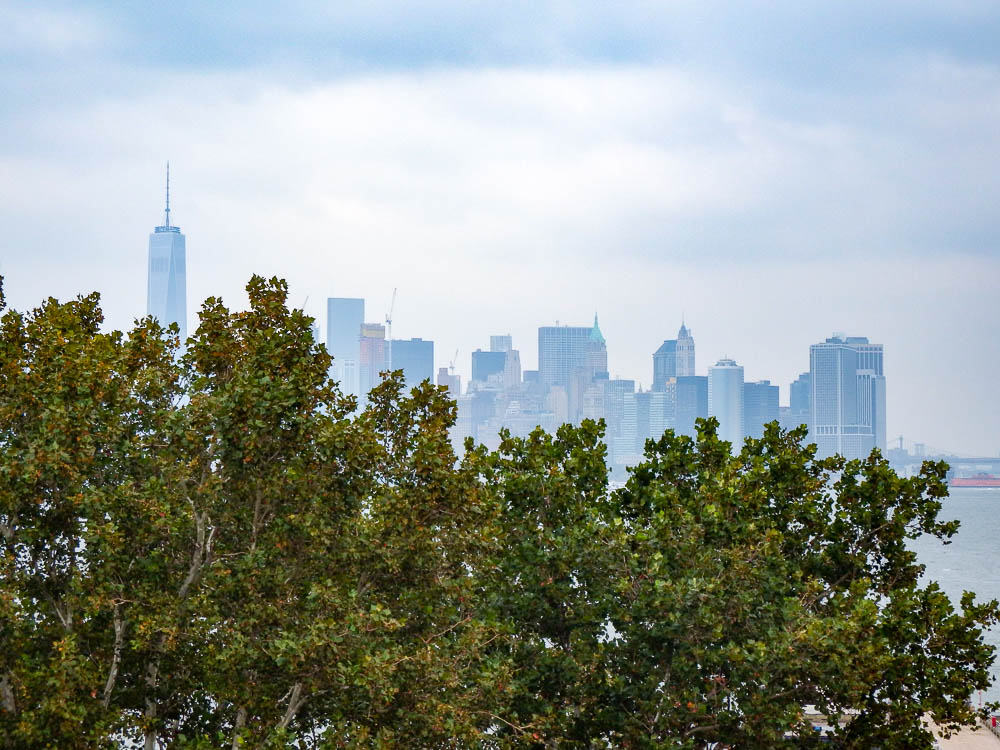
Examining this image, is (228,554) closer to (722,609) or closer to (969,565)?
(722,609)

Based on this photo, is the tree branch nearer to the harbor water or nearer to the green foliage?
the green foliage

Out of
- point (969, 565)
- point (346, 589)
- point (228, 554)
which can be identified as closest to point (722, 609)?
point (346, 589)

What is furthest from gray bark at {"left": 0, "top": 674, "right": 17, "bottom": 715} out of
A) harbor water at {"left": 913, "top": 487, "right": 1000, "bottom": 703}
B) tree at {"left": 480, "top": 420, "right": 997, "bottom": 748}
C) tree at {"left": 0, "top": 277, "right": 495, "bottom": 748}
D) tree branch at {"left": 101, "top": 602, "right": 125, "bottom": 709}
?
harbor water at {"left": 913, "top": 487, "right": 1000, "bottom": 703}

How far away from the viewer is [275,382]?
13.0 m

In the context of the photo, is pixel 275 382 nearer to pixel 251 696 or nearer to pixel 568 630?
pixel 251 696

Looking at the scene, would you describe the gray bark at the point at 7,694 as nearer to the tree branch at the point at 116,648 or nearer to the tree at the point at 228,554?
the tree at the point at 228,554

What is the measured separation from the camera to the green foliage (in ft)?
42.3

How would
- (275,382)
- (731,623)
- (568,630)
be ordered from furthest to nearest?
(568,630), (731,623), (275,382)

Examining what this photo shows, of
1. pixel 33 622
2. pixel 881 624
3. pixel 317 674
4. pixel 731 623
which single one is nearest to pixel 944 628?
pixel 881 624

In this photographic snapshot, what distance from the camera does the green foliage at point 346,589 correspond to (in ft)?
42.3

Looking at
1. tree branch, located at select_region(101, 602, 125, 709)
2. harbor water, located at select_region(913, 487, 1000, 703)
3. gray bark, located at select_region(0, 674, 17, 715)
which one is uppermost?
harbor water, located at select_region(913, 487, 1000, 703)

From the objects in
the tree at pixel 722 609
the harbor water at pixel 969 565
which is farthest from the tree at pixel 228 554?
the harbor water at pixel 969 565

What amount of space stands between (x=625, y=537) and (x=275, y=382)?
6071 millimetres

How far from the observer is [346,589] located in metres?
13.6
